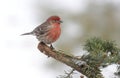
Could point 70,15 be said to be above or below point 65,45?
above

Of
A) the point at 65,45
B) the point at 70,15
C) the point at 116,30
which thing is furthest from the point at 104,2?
the point at 65,45

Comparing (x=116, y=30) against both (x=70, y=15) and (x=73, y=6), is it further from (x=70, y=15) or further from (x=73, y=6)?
(x=73, y=6)

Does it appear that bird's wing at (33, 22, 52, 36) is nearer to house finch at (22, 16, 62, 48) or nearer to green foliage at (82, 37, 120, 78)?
house finch at (22, 16, 62, 48)

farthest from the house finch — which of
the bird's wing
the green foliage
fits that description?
the green foliage

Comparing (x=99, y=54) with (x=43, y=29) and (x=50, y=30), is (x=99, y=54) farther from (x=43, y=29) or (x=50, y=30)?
(x=43, y=29)

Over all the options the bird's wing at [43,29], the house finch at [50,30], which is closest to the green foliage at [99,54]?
the house finch at [50,30]

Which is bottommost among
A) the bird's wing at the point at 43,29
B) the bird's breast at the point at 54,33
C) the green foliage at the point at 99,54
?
the green foliage at the point at 99,54

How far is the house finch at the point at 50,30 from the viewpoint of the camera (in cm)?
477

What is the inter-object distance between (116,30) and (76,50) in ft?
4.88

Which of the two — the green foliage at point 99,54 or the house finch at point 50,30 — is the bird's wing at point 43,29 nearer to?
the house finch at point 50,30

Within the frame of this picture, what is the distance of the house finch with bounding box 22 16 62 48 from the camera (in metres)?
4.77

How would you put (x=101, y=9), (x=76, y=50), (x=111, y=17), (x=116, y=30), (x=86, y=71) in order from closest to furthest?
(x=86, y=71)
(x=76, y=50)
(x=116, y=30)
(x=111, y=17)
(x=101, y=9)

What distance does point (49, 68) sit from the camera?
817 cm

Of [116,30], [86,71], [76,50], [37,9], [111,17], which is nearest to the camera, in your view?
[86,71]
